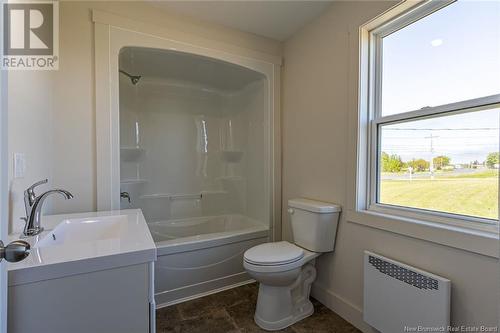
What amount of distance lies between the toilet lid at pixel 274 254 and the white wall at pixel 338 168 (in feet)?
1.17


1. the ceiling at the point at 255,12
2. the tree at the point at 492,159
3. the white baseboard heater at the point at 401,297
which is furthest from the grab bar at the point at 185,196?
the tree at the point at 492,159

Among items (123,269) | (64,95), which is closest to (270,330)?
(123,269)

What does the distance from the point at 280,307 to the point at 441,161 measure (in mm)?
1355

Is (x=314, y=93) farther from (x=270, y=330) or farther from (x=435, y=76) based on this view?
(x=270, y=330)

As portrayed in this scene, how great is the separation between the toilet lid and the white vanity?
32.2 inches

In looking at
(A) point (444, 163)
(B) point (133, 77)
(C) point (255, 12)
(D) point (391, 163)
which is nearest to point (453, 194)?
(A) point (444, 163)

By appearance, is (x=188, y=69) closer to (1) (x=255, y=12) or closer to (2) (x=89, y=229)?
(1) (x=255, y=12)

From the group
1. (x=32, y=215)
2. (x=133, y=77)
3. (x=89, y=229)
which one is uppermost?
(x=133, y=77)

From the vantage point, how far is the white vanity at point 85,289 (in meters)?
0.82

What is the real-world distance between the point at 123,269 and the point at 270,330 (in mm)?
1191

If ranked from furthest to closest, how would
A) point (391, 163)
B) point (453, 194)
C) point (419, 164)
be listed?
1. point (391, 163)
2. point (419, 164)
3. point (453, 194)

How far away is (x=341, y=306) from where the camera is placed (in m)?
1.83

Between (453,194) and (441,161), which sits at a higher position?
(441,161)

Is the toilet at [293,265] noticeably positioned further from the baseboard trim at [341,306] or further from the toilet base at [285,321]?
the baseboard trim at [341,306]
